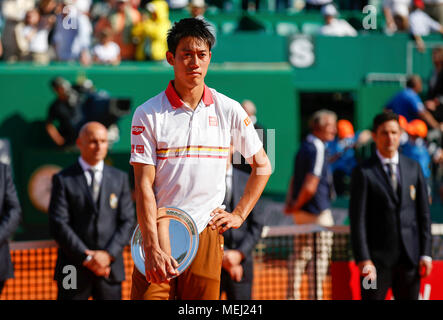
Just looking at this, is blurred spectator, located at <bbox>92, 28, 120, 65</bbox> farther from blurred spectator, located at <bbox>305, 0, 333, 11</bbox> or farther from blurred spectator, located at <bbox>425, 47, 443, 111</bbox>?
blurred spectator, located at <bbox>425, 47, 443, 111</bbox>

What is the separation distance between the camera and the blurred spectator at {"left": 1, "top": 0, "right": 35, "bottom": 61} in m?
12.0

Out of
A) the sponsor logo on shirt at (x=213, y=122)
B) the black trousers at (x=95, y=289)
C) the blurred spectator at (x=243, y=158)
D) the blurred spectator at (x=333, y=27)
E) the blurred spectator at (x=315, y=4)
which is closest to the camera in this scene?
the sponsor logo on shirt at (x=213, y=122)

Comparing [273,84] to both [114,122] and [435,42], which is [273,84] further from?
[435,42]

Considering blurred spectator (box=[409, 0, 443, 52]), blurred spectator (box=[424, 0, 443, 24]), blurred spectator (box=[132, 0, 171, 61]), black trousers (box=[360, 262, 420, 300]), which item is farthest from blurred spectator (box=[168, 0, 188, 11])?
black trousers (box=[360, 262, 420, 300])

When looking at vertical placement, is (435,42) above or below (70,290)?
above

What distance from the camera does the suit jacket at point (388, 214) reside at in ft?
18.4

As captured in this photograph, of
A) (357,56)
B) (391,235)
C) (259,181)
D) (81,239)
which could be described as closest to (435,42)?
(357,56)

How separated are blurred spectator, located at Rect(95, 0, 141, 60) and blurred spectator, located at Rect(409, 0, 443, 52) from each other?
527 cm

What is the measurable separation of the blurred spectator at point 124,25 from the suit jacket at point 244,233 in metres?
6.79

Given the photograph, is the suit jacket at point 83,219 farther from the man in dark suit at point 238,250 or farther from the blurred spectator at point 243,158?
the blurred spectator at point 243,158

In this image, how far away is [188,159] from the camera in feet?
10.8

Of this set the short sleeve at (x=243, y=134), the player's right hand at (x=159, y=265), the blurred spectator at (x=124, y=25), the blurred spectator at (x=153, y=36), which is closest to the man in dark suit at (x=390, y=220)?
the short sleeve at (x=243, y=134)

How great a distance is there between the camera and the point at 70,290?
18.1ft
